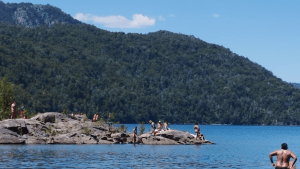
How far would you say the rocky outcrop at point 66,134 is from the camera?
54.7 metres

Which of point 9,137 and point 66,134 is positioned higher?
point 66,134

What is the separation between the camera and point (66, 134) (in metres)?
57.5

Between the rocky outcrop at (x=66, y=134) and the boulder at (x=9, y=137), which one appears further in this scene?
the rocky outcrop at (x=66, y=134)

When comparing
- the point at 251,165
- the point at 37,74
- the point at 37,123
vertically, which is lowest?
the point at 251,165

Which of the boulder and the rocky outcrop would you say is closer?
the boulder

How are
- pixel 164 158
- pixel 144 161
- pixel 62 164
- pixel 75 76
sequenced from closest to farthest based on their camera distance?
pixel 62 164 < pixel 144 161 < pixel 164 158 < pixel 75 76

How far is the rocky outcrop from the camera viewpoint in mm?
54716

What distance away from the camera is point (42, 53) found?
199m

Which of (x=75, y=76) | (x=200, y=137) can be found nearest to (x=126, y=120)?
(x=75, y=76)

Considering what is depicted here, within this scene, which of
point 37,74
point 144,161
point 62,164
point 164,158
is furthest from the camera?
point 37,74

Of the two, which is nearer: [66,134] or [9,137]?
[9,137]

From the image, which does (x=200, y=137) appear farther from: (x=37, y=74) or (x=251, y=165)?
(x=37, y=74)

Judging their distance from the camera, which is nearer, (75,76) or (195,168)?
(195,168)

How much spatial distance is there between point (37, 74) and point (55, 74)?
33.4 ft
